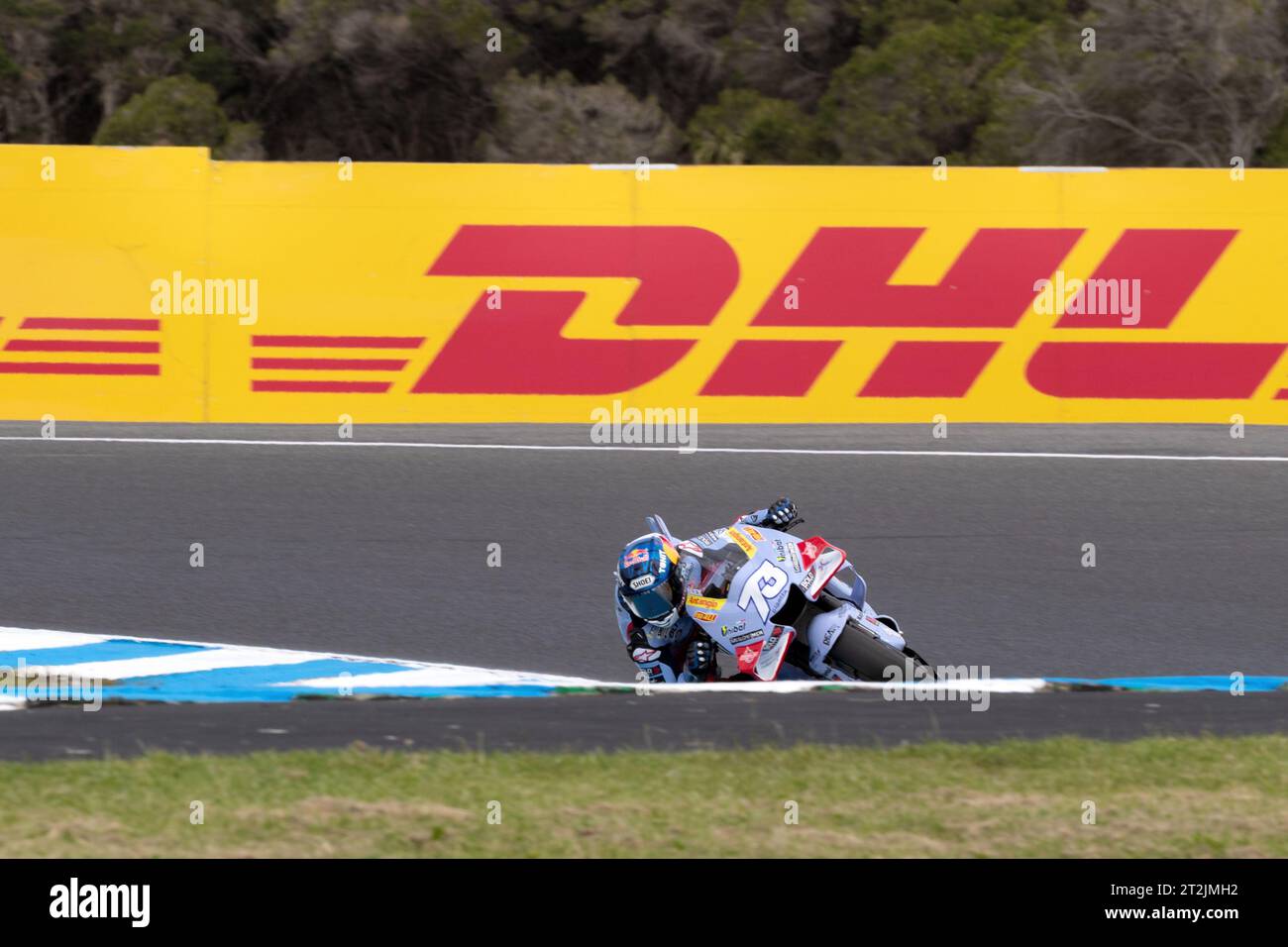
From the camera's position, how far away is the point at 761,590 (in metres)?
8.16

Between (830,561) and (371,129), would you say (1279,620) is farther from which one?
(371,129)

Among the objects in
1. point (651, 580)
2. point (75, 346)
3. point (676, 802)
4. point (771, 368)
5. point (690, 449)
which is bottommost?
point (676, 802)

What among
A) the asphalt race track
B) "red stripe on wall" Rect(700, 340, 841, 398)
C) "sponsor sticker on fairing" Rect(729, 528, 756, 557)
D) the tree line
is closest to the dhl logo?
"red stripe on wall" Rect(700, 340, 841, 398)

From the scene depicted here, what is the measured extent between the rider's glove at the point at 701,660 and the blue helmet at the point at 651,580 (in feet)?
0.79

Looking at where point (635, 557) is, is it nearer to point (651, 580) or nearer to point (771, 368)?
point (651, 580)

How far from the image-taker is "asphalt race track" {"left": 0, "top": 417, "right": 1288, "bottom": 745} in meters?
9.96

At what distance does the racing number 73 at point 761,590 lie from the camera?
8.16 meters

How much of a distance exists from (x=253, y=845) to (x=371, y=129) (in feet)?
85.1

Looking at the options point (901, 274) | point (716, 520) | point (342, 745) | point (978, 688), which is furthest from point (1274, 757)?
point (901, 274)

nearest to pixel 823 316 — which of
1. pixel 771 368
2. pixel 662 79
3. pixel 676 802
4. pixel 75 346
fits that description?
pixel 771 368

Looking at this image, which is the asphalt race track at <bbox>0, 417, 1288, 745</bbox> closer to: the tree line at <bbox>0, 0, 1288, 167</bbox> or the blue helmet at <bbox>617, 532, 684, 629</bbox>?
the blue helmet at <bbox>617, 532, 684, 629</bbox>

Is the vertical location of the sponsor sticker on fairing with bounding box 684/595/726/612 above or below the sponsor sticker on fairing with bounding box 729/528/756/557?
below

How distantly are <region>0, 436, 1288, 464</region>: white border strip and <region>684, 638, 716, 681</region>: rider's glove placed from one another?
651 centimetres

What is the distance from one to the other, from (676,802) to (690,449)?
911 centimetres
